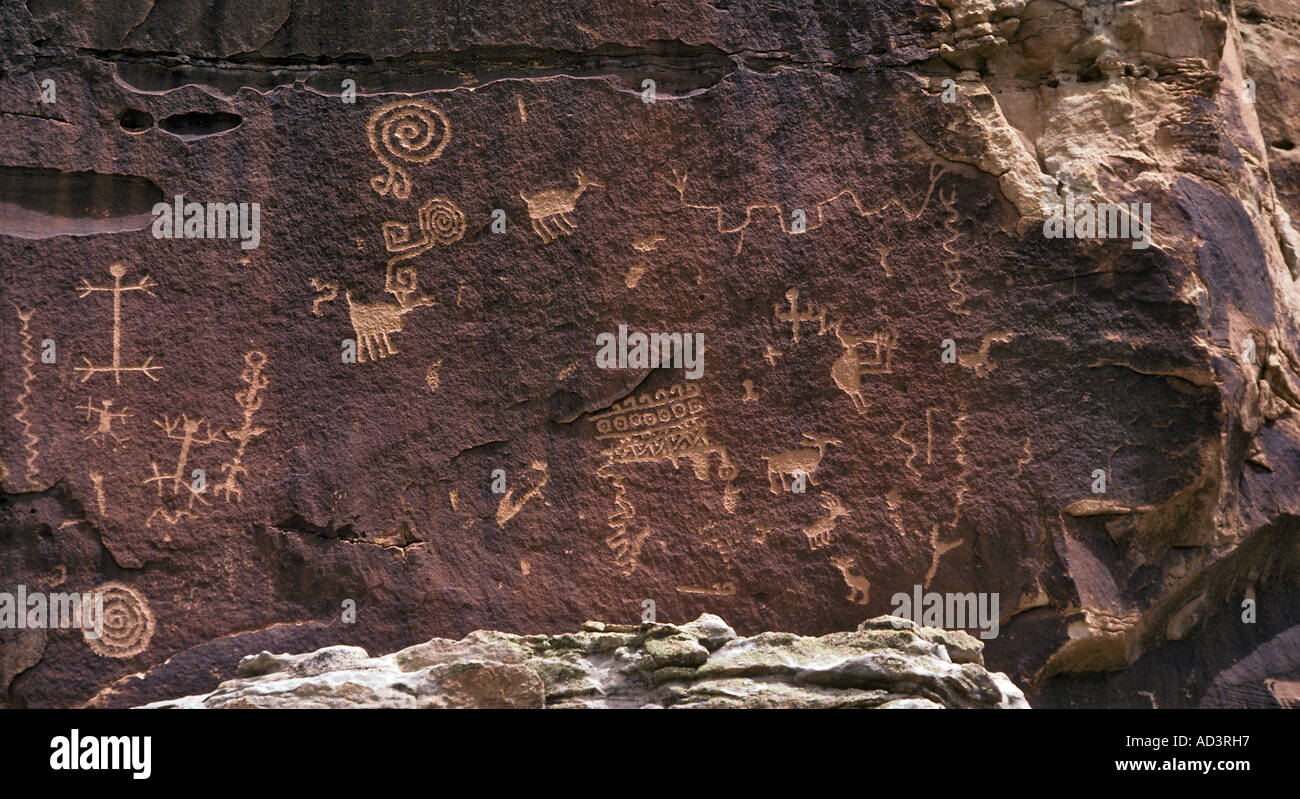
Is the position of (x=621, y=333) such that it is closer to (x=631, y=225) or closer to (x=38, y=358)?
(x=631, y=225)

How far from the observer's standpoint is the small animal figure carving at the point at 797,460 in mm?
5086

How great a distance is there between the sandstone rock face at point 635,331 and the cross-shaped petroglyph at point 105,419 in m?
0.01

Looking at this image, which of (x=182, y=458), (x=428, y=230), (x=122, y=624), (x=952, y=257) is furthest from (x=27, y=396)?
(x=952, y=257)

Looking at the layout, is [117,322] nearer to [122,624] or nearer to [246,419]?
[246,419]

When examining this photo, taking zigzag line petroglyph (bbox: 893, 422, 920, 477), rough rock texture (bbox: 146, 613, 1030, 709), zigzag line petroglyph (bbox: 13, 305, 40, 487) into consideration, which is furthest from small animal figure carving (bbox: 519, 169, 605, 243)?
zigzag line petroglyph (bbox: 13, 305, 40, 487)

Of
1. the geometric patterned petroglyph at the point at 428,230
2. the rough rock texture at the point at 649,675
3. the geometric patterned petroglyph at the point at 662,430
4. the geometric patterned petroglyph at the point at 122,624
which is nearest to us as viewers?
the rough rock texture at the point at 649,675

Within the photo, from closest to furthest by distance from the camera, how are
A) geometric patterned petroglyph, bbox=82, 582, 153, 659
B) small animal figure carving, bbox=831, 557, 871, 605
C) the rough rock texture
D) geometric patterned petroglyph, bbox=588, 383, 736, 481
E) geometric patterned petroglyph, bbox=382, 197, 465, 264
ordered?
the rough rock texture → geometric patterned petroglyph, bbox=82, 582, 153, 659 → small animal figure carving, bbox=831, 557, 871, 605 → geometric patterned petroglyph, bbox=588, 383, 736, 481 → geometric patterned petroglyph, bbox=382, 197, 465, 264

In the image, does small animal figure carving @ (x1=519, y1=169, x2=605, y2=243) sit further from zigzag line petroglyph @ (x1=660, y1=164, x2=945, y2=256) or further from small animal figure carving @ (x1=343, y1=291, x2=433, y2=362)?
small animal figure carving @ (x1=343, y1=291, x2=433, y2=362)

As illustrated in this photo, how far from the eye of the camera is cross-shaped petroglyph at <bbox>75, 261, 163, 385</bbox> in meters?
5.07

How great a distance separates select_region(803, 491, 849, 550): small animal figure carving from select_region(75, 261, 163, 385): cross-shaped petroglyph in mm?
2206

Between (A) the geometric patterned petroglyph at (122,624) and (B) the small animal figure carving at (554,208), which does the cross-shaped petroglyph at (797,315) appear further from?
(A) the geometric patterned petroglyph at (122,624)

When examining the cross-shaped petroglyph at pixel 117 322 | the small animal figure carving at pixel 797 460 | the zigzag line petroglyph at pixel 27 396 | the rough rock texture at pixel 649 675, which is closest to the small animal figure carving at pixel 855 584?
the small animal figure carving at pixel 797 460

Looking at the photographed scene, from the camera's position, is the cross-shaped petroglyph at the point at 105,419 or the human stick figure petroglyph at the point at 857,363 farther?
the human stick figure petroglyph at the point at 857,363

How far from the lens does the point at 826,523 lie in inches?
199
